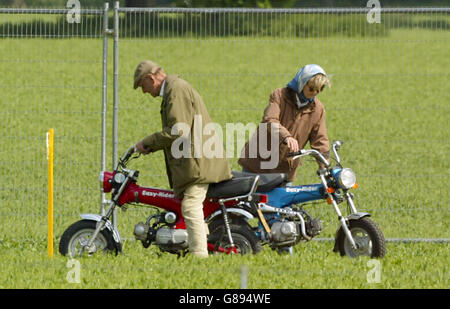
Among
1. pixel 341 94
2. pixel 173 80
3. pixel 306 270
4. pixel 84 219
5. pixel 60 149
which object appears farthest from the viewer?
pixel 341 94

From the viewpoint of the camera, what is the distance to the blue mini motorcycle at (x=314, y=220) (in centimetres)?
916

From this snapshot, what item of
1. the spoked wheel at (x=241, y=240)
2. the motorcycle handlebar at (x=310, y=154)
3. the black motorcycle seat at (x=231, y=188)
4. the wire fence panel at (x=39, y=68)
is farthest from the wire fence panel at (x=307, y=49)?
the spoked wheel at (x=241, y=240)

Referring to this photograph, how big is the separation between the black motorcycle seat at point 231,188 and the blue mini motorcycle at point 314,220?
0.21 m

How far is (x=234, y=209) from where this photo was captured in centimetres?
923

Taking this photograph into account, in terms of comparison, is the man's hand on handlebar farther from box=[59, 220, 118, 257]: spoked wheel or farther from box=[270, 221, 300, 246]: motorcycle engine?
box=[270, 221, 300, 246]: motorcycle engine

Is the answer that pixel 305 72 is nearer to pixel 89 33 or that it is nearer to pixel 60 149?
pixel 89 33

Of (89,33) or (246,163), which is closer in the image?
(246,163)

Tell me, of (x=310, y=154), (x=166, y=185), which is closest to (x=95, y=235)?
(x=310, y=154)

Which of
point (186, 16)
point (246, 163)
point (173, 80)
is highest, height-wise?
point (186, 16)

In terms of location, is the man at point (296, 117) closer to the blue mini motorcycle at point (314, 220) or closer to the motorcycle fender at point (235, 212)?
the blue mini motorcycle at point (314, 220)

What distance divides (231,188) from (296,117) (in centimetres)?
106

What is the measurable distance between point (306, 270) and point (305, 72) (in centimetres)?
200

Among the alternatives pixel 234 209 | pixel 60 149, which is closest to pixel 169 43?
pixel 234 209

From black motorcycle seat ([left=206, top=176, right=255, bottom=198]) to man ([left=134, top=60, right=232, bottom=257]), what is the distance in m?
0.09
